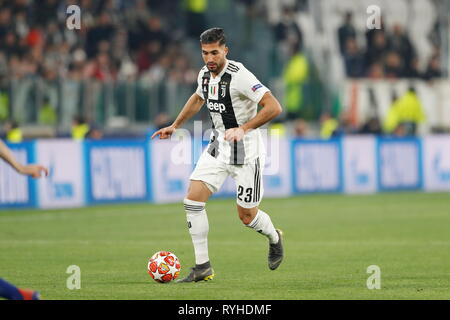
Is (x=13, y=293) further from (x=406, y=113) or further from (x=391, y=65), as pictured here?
(x=391, y=65)

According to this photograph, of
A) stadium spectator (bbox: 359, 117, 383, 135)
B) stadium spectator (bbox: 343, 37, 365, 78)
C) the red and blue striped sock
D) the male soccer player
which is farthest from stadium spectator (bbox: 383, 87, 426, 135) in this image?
the red and blue striped sock

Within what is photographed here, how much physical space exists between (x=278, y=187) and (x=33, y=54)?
5952 mm

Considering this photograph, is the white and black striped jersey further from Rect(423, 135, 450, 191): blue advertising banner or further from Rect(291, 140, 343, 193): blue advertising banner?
Rect(423, 135, 450, 191): blue advertising banner

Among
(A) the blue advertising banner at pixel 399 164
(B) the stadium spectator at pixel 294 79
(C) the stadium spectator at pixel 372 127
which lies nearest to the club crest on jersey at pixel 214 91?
(A) the blue advertising banner at pixel 399 164

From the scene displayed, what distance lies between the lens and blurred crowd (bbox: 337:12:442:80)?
29.8 meters

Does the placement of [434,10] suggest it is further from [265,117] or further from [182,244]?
[265,117]

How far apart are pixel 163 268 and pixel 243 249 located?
3.60m


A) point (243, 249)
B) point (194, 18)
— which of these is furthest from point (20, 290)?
point (194, 18)

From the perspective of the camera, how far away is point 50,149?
1986 centimetres

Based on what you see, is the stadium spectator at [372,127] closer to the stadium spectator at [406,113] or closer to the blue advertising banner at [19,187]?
the stadium spectator at [406,113]

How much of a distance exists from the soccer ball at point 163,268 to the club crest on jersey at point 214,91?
1.57 metres

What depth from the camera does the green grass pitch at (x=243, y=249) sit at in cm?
971

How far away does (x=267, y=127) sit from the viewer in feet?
83.2
